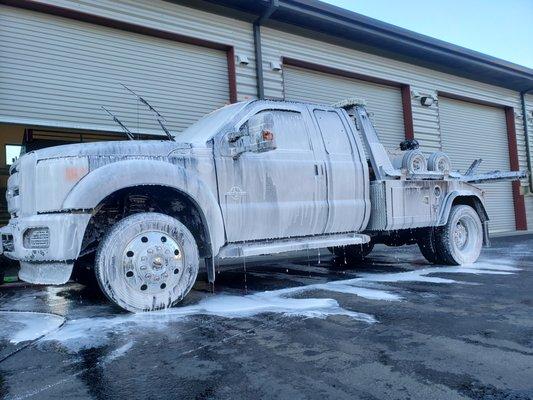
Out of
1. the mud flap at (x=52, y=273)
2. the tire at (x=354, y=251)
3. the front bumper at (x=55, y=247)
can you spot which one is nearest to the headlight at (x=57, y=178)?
the front bumper at (x=55, y=247)

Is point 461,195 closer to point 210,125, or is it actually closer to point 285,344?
point 210,125

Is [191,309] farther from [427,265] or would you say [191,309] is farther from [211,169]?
[427,265]

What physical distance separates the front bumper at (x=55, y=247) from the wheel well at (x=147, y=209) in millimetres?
323

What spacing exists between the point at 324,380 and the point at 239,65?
8173 mm

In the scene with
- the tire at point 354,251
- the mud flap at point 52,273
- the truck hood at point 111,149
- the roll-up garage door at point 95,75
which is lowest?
the tire at point 354,251

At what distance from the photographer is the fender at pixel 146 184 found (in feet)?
12.4

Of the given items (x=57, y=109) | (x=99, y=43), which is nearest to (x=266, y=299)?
(x=57, y=109)

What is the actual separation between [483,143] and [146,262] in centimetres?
1446

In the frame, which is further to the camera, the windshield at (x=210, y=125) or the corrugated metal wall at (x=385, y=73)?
the corrugated metal wall at (x=385, y=73)

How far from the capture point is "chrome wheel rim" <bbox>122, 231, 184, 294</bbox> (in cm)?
388

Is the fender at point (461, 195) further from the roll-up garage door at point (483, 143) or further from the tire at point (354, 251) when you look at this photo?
the roll-up garage door at point (483, 143)

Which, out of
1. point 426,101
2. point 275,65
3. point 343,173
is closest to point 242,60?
point 275,65

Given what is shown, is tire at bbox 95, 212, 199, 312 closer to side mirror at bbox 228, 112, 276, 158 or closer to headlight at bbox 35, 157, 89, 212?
headlight at bbox 35, 157, 89, 212

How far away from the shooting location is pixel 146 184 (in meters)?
3.97
